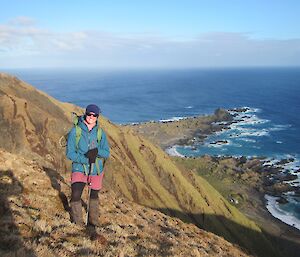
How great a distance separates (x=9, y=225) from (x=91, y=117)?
12.5ft

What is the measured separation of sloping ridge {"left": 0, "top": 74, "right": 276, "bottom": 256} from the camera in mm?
31359

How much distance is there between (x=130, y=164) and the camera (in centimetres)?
4175

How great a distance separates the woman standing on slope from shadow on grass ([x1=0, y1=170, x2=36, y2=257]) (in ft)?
6.59

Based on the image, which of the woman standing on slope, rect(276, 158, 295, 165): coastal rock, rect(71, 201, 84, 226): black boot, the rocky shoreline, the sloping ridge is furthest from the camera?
rect(276, 158, 295, 165): coastal rock

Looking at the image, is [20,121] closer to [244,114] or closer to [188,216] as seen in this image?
[188,216]

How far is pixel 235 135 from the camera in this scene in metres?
140

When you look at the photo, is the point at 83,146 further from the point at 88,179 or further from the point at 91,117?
the point at 88,179

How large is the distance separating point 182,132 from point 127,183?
4275 inches

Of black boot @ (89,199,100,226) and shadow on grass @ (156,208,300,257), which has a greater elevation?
black boot @ (89,199,100,226)

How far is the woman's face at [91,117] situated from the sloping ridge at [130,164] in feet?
54.8

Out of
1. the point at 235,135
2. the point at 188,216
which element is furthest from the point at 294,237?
the point at 235,135

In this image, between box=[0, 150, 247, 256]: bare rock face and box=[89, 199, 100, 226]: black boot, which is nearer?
box=[0, 150, 247, 256]: bare rock face

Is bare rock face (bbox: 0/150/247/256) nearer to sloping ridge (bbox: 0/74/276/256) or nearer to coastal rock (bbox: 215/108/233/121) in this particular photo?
sloping ridge (bbox: 0/74/276/256)

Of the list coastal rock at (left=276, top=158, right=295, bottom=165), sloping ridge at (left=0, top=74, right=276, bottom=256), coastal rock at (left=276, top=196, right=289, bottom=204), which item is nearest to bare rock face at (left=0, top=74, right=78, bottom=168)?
sloping ridge at (left=0, top=74, right=276, bottom=256)
